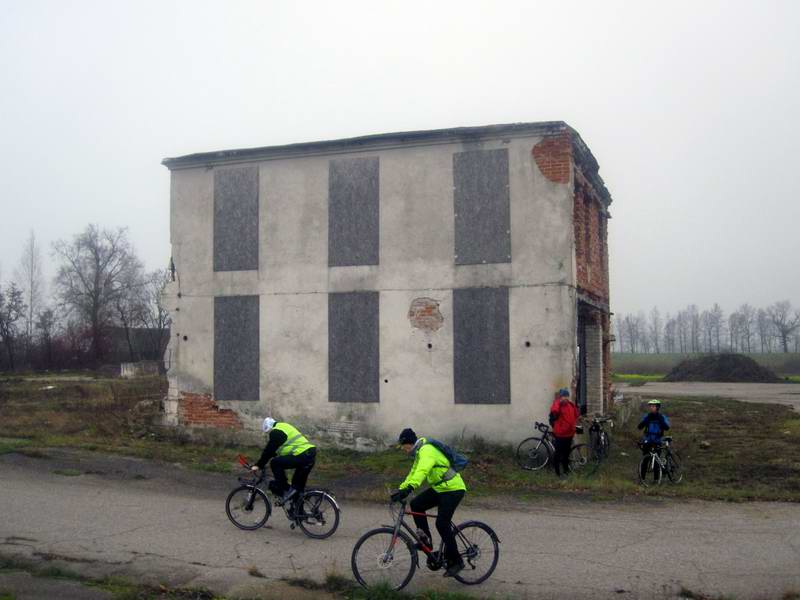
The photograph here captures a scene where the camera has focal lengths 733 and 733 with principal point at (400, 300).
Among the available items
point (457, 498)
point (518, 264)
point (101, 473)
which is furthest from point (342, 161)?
point (457, 498)

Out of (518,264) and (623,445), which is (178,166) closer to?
(518,264)

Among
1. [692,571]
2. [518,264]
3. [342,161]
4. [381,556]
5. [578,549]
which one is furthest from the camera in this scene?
[342,161]

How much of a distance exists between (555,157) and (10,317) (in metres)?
53.9

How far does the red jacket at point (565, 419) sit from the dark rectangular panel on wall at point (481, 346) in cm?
154

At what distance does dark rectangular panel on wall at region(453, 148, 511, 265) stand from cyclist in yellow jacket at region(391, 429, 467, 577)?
8.73 m

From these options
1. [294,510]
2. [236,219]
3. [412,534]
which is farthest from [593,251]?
[412,534]

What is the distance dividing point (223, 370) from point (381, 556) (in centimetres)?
1092

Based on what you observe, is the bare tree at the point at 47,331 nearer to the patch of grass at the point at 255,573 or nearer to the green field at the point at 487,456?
the green field at the point at 487,456

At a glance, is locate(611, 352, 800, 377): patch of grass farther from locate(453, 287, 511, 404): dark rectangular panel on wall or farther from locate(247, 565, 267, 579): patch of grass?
locate(247, 565, 267, 579): patch of grass

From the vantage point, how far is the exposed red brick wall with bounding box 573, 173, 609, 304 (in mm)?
16562

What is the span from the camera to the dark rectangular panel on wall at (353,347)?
1638cm

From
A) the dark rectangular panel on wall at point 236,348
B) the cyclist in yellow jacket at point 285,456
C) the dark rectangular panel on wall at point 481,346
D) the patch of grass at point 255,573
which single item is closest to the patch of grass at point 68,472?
the dark rectangular panel on wall at point 236,348

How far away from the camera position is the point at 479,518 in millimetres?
10578

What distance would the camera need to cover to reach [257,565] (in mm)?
8250
